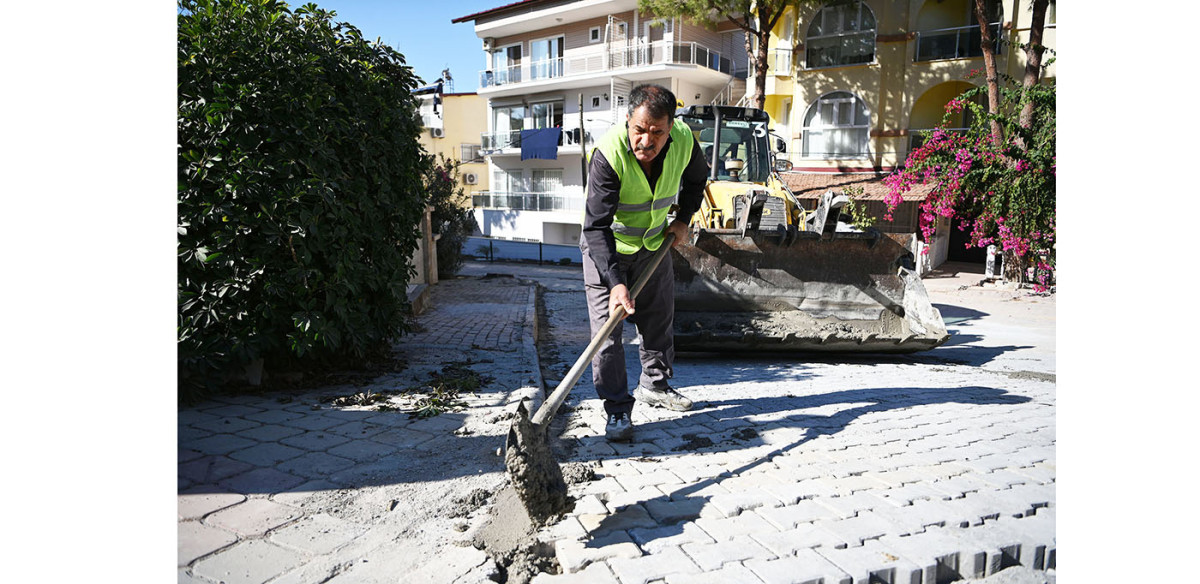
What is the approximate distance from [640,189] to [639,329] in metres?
0.84

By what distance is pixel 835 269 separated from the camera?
5.75 meters

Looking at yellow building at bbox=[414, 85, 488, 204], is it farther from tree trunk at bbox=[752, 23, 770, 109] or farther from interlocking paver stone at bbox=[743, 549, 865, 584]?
interlocking paver stone at bbox=[743, 549, 865, 584]

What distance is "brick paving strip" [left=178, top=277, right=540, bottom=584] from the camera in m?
2.23

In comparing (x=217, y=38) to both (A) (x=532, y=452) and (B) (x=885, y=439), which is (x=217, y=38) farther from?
(B) (x=885, y=439)

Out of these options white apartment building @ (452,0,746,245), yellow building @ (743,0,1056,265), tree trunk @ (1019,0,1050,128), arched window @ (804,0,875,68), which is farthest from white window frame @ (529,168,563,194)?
tree trunk @ (1019,0,1050,128)

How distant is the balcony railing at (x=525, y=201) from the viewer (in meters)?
19.7

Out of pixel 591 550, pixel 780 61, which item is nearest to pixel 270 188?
pixel 591 550

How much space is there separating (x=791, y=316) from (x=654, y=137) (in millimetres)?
2939

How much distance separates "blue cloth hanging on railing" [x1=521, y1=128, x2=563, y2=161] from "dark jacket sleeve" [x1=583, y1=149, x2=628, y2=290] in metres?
13.1

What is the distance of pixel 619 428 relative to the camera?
134 inches

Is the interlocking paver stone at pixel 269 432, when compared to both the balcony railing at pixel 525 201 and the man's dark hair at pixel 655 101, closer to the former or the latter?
the man's dark hair at pixel 655 101

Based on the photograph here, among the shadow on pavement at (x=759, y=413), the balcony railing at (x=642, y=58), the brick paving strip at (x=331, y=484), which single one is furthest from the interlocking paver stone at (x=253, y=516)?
the balcony railing at (x=642, y=58)

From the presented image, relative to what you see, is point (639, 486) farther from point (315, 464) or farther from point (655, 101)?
point (655, 101)
